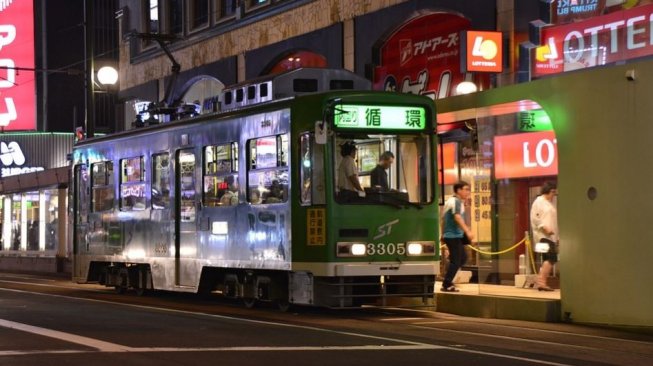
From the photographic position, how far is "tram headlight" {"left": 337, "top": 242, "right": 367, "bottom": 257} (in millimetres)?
16438

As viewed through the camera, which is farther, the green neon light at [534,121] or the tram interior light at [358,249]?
the green neon light at [534,121]

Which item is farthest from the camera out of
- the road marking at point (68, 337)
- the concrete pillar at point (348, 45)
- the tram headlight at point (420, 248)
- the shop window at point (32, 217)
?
the shop window at point (32, 217)

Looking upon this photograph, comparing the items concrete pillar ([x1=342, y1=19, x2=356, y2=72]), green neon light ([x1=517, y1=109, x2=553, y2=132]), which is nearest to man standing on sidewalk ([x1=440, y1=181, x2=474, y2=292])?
green neon light ([x1=517, y1=109, x2=553, y2=132])

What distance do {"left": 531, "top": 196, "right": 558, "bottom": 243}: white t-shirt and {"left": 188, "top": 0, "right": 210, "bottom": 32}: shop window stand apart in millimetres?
20198

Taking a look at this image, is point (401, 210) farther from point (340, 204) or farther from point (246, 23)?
point (246, 23)

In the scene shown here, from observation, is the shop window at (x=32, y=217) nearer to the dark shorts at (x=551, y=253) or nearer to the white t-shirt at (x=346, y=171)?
the white t-shirt at (x=346, y=171)

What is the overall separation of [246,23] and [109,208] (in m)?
11.7

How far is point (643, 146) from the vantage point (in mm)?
15430

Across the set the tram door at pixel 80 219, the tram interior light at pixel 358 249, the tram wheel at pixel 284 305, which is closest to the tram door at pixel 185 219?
the tram wheel at pixel 284 305

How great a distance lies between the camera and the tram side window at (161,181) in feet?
67.3

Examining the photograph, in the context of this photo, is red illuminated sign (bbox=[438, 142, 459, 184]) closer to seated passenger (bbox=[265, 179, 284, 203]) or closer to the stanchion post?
the stanchion post

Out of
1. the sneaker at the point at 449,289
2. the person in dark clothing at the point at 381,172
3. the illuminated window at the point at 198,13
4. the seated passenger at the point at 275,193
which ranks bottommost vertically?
the sneaker at the point at 449,289

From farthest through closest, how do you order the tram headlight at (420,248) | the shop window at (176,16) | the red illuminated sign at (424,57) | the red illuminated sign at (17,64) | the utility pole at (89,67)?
the red illuminated sign at (17,64)
the shop window at (176,16)
the utility pole at (89,67)
the red illuminated sign at (424,57)
the tram headlight at (420,248)

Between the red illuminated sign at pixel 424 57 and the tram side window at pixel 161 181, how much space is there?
21.9 feet
